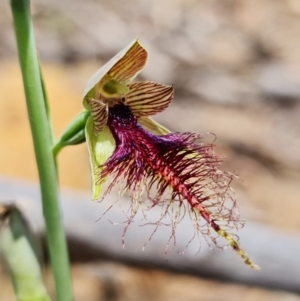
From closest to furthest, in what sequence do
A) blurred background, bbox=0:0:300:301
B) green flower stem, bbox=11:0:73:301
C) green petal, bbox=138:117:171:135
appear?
green flower stem, bbox=11:0:73:301
green petal, bbox=138:117:171:135
blurred background, bbox=0:0:300:301

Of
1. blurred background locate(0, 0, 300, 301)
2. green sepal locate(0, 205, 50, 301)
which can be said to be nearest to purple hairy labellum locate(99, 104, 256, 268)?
green sepal locate(0, 205, 50, 301)

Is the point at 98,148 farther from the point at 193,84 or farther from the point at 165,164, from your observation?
the point at 193,84

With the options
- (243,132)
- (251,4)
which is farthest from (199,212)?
(251,4)

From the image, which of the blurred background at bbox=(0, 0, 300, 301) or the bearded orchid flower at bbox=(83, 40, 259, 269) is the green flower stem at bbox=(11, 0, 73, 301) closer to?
the bearded orchid flower at bbox=(83, 40, 259, 269)

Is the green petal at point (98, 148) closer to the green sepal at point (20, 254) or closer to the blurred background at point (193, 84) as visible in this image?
the green sepal at point (20, 254)

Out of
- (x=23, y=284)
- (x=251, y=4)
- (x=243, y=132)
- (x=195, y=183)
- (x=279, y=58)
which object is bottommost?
(x=23, y=284)

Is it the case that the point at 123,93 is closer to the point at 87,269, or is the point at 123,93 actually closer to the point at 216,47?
the point at 87,269

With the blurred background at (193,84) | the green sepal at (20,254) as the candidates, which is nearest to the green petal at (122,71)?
the green sepal at (20,254)
